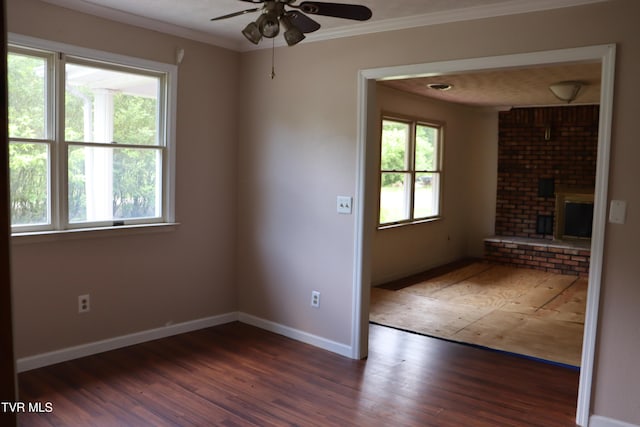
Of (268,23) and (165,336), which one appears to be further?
(165,336)

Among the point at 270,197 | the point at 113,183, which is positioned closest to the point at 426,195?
the point at 270,197

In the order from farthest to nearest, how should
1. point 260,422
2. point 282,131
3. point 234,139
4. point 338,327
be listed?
point 234,139, point 282,131, point 338,327, point 260,422

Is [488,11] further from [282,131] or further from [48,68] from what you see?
[48,68]

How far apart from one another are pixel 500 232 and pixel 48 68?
651 cm

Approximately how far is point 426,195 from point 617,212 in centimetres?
443

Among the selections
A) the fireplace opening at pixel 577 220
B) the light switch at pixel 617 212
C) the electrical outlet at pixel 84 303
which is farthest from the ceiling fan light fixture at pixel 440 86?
the electrical outlet at pixel 84 303

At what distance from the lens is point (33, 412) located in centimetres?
293

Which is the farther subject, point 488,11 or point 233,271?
point 233,271

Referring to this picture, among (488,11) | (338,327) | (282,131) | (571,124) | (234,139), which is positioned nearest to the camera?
(488,11)

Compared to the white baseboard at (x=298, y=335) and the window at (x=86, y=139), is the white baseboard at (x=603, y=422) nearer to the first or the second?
the white baseboard at (x=298, y=335)

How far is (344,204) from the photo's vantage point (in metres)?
3.93

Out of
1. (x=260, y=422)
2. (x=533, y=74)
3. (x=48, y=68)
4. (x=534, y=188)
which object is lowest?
(x=260, y=422)

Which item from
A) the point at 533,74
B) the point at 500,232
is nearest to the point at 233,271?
the point at 533,74

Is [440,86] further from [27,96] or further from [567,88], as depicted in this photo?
[27,96]
